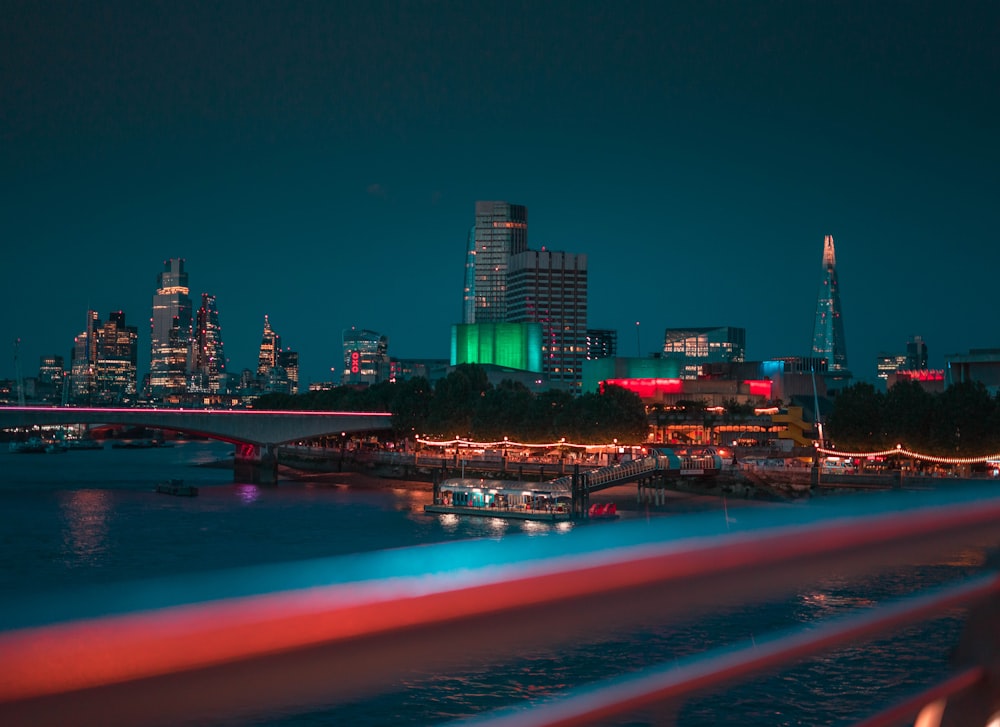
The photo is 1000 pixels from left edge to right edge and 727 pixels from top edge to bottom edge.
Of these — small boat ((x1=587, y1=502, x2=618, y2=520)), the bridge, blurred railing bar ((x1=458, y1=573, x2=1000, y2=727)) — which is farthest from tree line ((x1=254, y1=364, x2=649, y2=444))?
blurred railing bar ((x1=458, y1=573, x2=1000, y2=727))

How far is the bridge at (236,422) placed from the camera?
47.9 m

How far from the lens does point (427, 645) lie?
1.18 metres

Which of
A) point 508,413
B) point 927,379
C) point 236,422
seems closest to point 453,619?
point 236,422

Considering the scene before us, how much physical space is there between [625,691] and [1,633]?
2.14ft

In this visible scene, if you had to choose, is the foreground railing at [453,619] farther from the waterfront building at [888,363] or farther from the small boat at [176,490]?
the waterfront building at [888,363]

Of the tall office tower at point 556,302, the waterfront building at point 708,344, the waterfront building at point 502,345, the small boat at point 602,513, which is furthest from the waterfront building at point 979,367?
the waterfront building at point 708,344

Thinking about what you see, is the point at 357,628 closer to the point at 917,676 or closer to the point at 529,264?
the point at 917,676

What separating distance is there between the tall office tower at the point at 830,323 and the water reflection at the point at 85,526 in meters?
167

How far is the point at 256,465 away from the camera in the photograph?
187ft

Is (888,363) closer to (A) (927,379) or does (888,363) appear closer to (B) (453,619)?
(A) (927,379)

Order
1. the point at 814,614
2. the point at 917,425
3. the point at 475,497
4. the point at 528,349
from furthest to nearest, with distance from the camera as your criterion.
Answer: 1. the point at 528,349
2. the point at 917,425
3. the point at 475,497
4. the point at 814,614

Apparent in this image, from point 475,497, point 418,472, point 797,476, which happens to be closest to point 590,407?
point 418,472

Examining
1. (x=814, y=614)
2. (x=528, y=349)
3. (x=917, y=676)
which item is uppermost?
(x=528, y=349)

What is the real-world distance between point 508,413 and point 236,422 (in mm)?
14479
